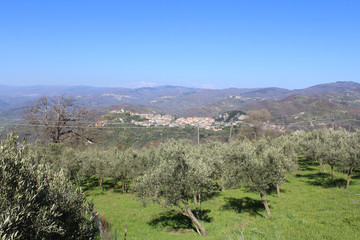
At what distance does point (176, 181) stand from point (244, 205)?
11602 mm

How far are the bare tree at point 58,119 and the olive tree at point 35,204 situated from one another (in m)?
38.1

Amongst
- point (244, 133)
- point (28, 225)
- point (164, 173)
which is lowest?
point (244, 133)

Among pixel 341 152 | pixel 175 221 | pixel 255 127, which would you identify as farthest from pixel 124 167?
pixel 255 127

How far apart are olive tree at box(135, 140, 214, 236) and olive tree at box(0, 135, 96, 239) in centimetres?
553

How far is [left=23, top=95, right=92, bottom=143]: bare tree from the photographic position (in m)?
44.3

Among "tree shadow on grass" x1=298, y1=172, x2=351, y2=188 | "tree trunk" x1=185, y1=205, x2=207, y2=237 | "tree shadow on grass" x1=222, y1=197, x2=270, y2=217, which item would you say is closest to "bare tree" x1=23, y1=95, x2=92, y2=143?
"tree shadow on grass" x1=222, y1=197, x2=270, y2=217

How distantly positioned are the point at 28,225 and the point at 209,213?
1591cm

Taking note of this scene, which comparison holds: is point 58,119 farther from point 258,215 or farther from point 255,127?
point 255,127

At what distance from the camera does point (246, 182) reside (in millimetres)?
17172

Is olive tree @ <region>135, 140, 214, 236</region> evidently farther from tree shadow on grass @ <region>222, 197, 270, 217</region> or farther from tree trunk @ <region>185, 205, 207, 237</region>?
tree shadow on grass @ <region>222, 197, 270, 217</region>

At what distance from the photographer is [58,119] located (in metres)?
44.3

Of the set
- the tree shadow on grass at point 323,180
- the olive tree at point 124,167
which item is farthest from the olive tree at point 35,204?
the tree shadow on grass at point 323,180

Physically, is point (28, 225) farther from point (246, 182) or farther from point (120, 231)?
point (246, 182)

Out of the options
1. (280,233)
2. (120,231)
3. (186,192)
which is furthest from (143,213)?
(280,233)
